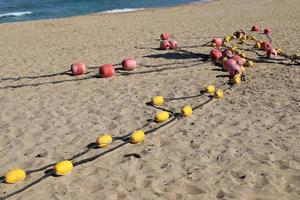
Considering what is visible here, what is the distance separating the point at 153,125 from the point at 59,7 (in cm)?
2793

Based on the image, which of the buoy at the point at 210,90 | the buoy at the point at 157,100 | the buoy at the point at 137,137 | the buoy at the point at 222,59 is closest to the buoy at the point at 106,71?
the buoy at the point at 157,100

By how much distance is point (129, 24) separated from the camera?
742 inches

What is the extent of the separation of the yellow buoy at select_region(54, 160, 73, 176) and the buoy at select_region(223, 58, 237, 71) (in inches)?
190

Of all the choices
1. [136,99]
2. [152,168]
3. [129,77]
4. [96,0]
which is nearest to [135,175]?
[152,168]

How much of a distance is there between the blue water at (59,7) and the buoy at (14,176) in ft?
78.6

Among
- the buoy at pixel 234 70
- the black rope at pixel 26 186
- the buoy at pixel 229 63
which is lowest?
the black rope at pixel 26 186

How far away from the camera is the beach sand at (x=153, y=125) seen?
16.2ft

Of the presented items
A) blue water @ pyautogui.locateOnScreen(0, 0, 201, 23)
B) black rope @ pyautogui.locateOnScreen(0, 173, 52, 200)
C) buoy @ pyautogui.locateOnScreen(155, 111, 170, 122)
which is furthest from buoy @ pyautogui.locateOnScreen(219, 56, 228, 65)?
blue water @ pyautogui.locateOnScreen(0, 0, 201, 23)

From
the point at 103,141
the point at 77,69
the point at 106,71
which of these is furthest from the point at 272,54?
the point at 103,141

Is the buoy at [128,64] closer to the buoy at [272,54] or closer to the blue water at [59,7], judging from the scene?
the buoy at [272,54]

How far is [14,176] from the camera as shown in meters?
5.11

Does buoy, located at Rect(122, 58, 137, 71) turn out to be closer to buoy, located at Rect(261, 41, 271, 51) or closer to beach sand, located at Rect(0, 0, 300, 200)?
beach sand, located at Rect(0, 0, 300, 200)

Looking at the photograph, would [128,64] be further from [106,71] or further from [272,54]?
[272,54]

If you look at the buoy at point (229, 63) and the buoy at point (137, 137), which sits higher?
the buoy at point (229, 63)
